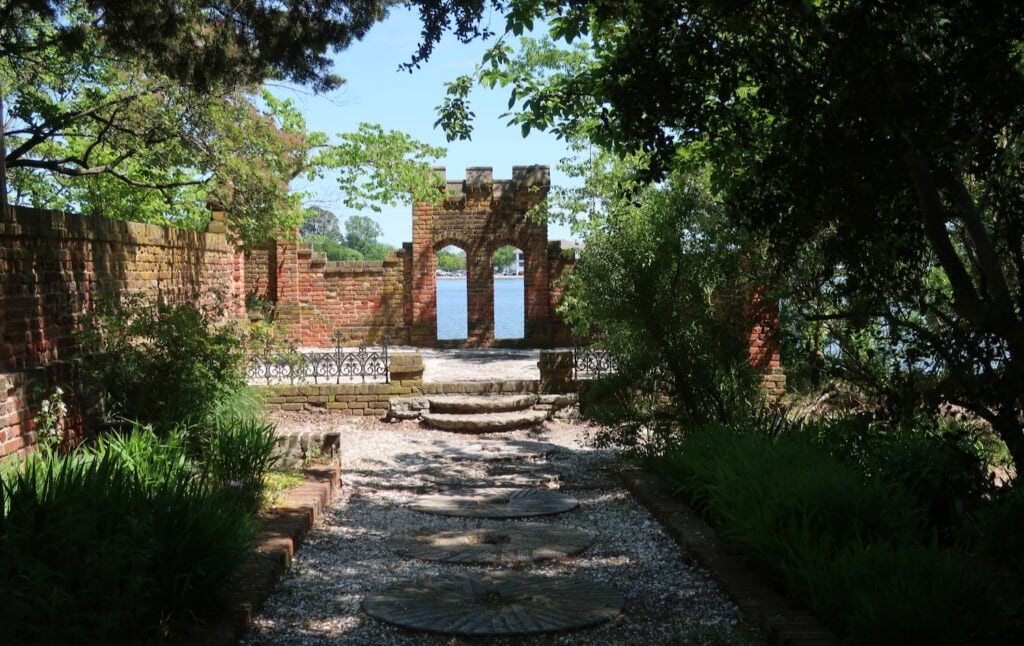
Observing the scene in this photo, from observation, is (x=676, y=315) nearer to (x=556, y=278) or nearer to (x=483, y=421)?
(x=483, y=421)

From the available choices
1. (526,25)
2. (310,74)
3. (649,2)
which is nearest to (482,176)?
(310,74)

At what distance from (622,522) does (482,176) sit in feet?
54.0

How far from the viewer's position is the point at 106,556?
3.64 meters

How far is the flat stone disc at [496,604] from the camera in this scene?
446 cm

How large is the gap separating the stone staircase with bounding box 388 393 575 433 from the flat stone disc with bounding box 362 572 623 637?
751 centimetres

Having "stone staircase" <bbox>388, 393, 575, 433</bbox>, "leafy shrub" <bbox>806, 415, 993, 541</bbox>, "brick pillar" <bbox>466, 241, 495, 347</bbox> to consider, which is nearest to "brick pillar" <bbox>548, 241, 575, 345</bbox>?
"brick pillar" <bbox>466, 241, 495, 347</bbox>

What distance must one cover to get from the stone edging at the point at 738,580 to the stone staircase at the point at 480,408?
5.76 meters

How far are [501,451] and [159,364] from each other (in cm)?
484

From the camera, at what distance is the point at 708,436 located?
708 cm

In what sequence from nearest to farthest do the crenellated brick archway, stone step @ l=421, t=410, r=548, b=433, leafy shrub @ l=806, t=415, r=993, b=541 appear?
leafy shrub @ l=806, t=415, r=993, b=541
stone step @ l=421, t=410, r=548, b=433
the crenellated brick archway

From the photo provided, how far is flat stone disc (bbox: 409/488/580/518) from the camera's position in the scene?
24.1 ft

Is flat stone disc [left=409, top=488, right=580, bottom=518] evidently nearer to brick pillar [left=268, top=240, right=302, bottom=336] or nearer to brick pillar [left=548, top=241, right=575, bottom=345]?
brick pillar [left=548, top=241, right=575, bottom=345]

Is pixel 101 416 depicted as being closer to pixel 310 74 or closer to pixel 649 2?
pixel 310 74

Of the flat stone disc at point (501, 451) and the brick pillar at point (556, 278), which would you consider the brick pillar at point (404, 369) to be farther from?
the brick pillar at point (556, 278)
